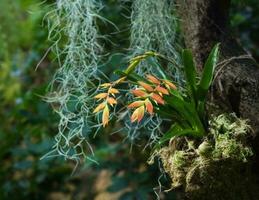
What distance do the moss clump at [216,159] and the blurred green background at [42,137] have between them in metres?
0.66

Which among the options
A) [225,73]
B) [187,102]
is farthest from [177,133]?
[225,73]

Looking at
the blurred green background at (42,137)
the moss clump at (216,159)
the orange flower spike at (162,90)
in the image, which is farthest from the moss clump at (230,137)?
the blurred green background at (42,137)

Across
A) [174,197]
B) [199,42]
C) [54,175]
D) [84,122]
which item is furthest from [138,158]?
[199,42]

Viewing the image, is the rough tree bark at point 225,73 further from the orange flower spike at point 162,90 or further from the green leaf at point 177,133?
the orange flower spike at point 162,90

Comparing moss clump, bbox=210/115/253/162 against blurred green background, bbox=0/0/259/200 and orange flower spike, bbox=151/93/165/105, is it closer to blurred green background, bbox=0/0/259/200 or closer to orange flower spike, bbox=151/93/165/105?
orange flower spike, bbox=151/93/165/105

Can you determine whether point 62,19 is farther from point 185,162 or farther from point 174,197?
point 174,197

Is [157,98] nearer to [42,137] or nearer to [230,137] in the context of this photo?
[230,137]

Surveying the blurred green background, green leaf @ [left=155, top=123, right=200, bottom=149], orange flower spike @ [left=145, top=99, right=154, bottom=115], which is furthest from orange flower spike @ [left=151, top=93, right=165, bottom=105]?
the blurred green background

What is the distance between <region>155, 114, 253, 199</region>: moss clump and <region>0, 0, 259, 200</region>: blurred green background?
0.66 m

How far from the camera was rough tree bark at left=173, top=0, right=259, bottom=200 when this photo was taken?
3.60ft

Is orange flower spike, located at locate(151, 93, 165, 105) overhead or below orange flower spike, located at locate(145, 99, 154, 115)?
overhead

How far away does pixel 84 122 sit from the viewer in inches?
52.4

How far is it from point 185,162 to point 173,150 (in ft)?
0.17

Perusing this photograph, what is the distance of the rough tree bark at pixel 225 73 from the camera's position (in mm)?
1097
